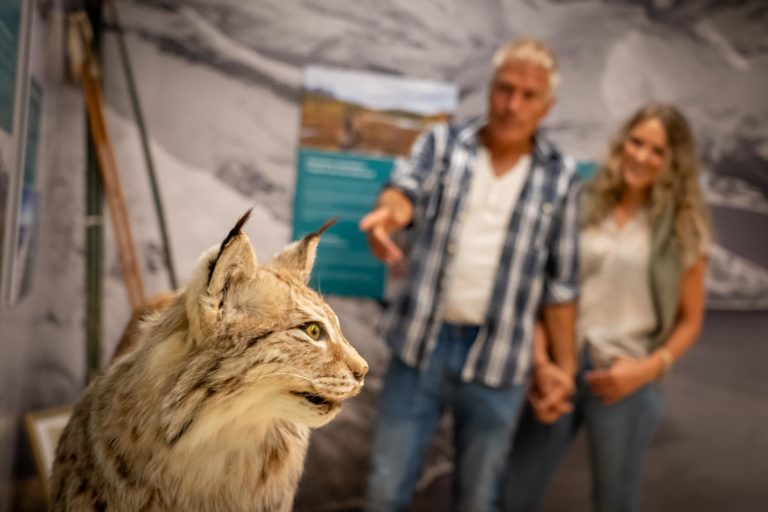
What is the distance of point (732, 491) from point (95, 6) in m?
3.12

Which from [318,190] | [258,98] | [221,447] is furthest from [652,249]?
[221,447]

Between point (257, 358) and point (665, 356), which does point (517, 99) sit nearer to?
point (665, 356)

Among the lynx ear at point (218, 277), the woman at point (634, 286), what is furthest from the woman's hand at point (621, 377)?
the lynx ear at point (218, 277)

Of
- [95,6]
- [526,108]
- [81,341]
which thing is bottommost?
[81,341]

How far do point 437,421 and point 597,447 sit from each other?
0.54m

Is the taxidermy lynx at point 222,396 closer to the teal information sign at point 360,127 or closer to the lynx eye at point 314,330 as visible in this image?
the lynx eye at point 314,330

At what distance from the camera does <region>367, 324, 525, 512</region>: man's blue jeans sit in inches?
65.5

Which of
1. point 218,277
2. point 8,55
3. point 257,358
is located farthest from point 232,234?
point 8,55

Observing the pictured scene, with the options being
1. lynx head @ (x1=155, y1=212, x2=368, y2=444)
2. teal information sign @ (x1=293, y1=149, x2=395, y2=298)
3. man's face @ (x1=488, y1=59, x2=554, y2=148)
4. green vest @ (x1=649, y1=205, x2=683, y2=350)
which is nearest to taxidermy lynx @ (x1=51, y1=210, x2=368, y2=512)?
lynx head @ (x1=155, y1=212, x2=368, y2=444)

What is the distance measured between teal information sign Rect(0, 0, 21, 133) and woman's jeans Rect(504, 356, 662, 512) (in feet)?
5.37

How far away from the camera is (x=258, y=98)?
6.86 ft

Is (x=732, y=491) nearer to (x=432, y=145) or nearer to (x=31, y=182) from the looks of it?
(x=432, y=145)

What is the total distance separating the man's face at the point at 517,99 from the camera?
1.65 meters

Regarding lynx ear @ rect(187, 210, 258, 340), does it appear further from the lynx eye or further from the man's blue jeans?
the man's blue jeans
